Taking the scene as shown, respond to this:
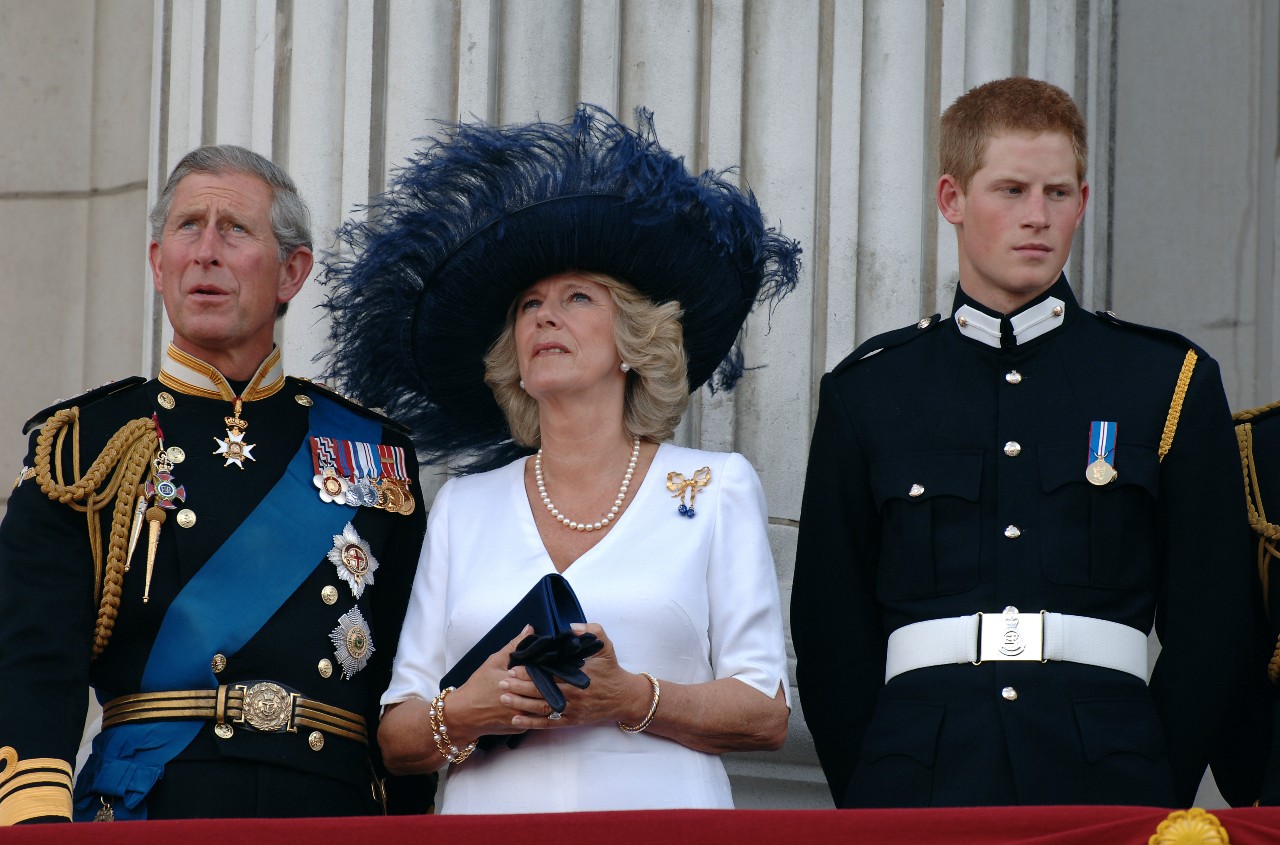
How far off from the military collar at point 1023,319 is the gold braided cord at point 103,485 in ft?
4.75

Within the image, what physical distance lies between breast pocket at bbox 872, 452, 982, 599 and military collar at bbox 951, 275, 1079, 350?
0.23 m

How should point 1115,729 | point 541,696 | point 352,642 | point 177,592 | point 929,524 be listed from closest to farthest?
point 1115,729 → point 541,696 → point 929,524 → point 177,592 → point 352,642

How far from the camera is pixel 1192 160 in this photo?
19.1 ft

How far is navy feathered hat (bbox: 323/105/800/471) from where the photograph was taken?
13.8 feet

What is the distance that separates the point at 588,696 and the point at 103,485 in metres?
0.92

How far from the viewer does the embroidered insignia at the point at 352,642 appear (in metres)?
3.95

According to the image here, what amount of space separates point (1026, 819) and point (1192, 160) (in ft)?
10.2

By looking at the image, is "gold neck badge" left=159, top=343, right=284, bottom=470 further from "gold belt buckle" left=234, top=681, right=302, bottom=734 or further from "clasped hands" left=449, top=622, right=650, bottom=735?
"clasped hands" left=449, top=622, right=650, bottom=735

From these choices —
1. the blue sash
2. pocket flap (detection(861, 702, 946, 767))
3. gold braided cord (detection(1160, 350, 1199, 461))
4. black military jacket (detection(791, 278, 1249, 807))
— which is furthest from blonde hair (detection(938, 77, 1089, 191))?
the blue sash

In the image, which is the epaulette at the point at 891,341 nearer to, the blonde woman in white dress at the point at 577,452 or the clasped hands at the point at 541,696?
the blonde woman in white dress at the point at 577,452

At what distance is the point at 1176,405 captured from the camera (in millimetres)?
3750

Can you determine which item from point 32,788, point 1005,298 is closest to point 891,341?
point 1005,298

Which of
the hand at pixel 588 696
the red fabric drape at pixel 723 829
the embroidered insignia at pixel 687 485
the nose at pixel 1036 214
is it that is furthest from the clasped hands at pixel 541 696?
the nose at pixel 1036 214

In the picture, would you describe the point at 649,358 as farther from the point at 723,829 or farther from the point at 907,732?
the point at 723,829
